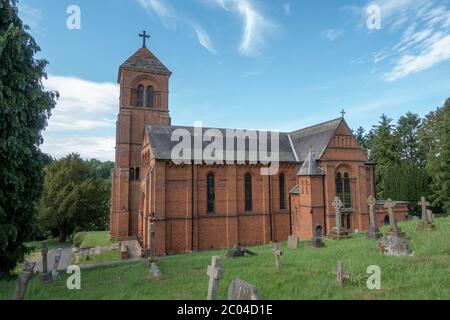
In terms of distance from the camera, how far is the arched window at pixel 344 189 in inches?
947

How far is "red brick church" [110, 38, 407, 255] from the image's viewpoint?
22422mm

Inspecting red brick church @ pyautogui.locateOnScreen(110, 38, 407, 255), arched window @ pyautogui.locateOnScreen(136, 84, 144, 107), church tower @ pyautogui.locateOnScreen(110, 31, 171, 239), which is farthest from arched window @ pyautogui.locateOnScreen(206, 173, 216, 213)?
arched window @ pyautogui.locateOnScreen(136, 84, 144, 107)

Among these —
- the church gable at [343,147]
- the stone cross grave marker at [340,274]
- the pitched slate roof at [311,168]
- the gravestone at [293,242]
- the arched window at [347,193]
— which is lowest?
the gravestone at [293,242]

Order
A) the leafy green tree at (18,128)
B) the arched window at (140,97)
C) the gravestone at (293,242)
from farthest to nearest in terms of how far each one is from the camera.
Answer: the arched window at (140,97)
the gravestone at (293,242)
the leafy green tree at (18,128)

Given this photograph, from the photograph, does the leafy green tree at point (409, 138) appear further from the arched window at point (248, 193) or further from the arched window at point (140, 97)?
the arched window at point (140, 97)

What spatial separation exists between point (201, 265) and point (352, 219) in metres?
16.2

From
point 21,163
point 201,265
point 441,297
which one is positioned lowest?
point 201,265

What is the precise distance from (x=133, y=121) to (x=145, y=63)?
622 centimetres

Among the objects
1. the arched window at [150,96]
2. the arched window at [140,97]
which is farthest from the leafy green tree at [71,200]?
the arched window at [150,96]

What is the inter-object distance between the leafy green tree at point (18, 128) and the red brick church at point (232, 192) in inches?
412

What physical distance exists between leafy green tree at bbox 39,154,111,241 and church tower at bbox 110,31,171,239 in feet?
45.2

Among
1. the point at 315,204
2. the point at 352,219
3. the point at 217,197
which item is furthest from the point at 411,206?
the point at 217,197
